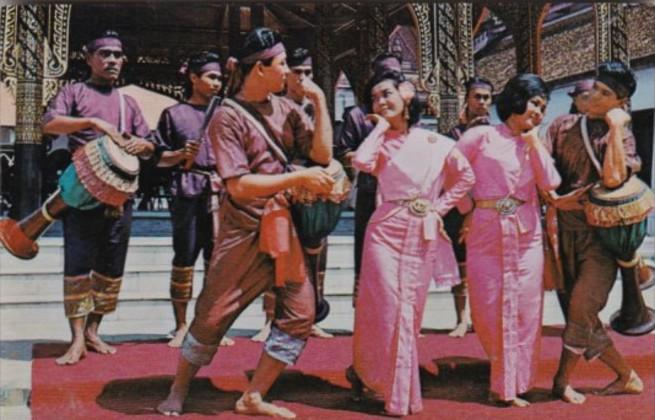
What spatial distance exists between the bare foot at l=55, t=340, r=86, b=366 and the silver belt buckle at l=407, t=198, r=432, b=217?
1.79 meters

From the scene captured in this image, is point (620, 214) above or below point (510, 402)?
above

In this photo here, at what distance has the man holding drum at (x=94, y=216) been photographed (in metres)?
4.25

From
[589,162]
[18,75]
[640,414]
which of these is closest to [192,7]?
[18,75]

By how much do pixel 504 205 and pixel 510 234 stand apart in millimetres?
150

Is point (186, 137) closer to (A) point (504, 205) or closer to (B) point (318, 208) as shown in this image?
(B) point (318, 208)

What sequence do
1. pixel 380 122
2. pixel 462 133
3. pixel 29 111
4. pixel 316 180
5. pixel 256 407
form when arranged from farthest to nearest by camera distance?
pixel 462 133, pixel 29 111, pixel 380 122, pixel 256 407, pixel 316 180

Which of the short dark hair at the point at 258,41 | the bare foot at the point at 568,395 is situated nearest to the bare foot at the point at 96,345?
the short dark hair at the point at 258,41

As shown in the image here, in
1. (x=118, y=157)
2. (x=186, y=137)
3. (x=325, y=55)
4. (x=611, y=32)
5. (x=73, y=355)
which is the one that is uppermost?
(x=611, y=32)

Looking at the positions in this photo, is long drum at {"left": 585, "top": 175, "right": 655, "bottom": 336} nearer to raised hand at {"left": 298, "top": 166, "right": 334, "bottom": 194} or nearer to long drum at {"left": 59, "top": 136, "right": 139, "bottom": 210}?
raised hand at {"left": 298, "top": 166, "right": 334, "bottom": 194}

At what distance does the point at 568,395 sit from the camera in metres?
4.45

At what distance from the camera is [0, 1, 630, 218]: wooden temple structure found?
4250mm

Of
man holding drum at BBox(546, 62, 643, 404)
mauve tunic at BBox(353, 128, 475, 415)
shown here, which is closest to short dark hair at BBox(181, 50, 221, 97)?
mauve tunic at BBox(353, 128, 475, 415)

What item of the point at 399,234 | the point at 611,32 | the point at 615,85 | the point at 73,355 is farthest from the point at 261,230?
the point at 611,32

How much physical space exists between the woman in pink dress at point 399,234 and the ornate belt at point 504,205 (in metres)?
0.20
